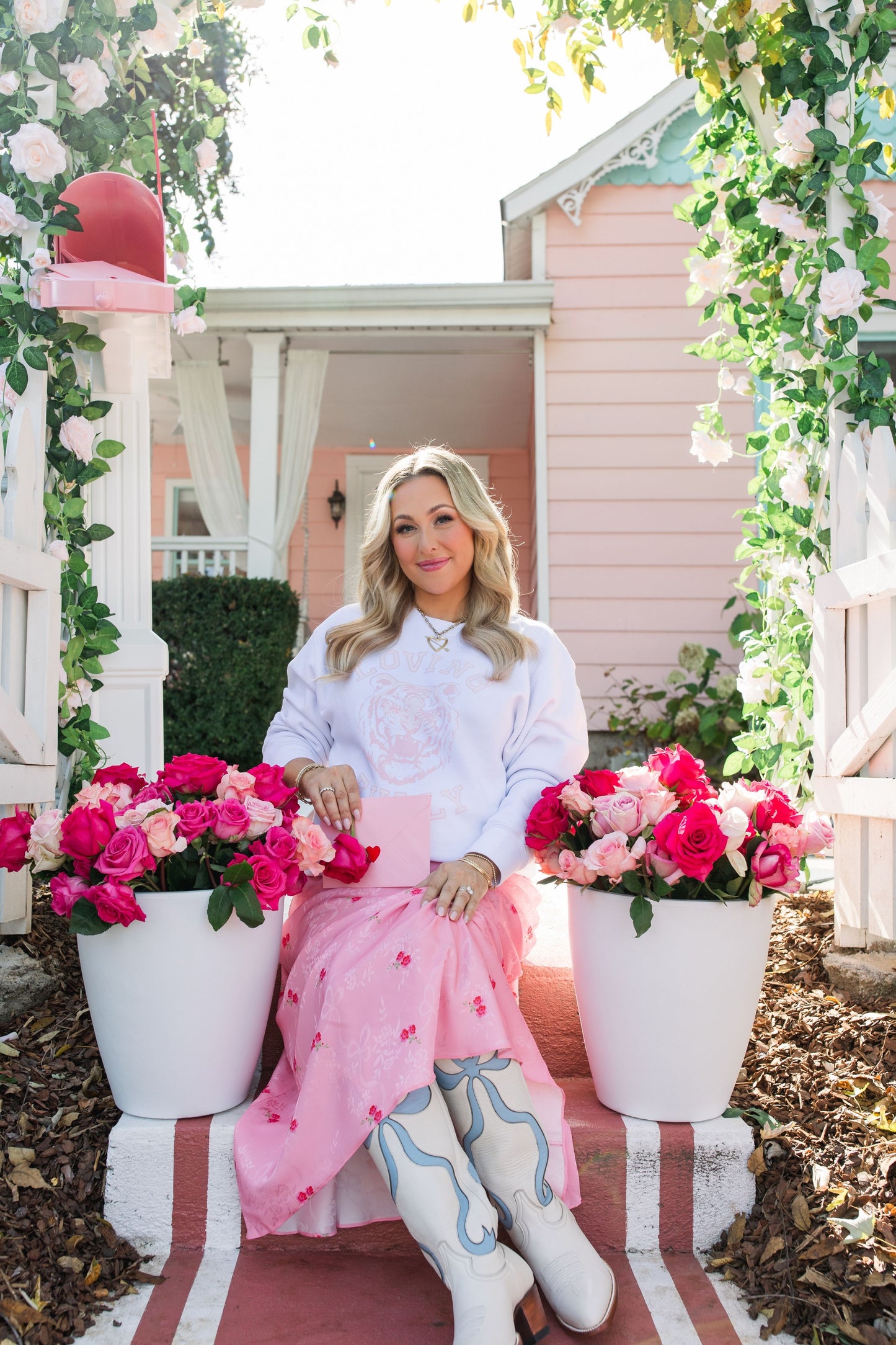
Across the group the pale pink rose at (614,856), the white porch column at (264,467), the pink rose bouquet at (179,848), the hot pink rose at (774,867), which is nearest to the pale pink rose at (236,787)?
the pink rose bouquet at (179,848)

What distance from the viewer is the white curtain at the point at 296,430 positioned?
6.71 meters

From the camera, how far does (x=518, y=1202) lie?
168 centimetres

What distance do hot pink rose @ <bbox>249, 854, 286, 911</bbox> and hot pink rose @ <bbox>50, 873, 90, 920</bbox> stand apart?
29 cm

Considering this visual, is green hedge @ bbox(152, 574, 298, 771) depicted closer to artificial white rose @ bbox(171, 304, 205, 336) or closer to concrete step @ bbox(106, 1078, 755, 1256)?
artificial white rose @ bbox(171, 304, 205, 336)

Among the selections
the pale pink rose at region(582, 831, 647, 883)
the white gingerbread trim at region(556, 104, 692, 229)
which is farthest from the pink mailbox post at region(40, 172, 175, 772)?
the white gingerbread trim at region(556, 104, 692, 229)

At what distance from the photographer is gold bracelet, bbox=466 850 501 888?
1.96m

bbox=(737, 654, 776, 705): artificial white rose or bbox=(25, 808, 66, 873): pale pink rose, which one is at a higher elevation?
bbox=(737, 654, 776, 705): artificial white rose

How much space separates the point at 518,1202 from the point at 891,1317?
22.9 inches

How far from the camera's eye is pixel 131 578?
3.01m

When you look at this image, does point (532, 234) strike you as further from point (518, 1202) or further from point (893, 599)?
point (518, 1202)

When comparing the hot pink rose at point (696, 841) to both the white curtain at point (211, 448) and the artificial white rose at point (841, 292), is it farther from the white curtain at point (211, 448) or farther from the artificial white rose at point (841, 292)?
the white curtain at point (211, 448)

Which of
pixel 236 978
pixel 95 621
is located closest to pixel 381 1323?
pixel 236 978

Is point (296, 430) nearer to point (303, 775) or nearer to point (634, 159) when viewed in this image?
point (634, 159)

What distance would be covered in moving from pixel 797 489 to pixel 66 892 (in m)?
1.99
